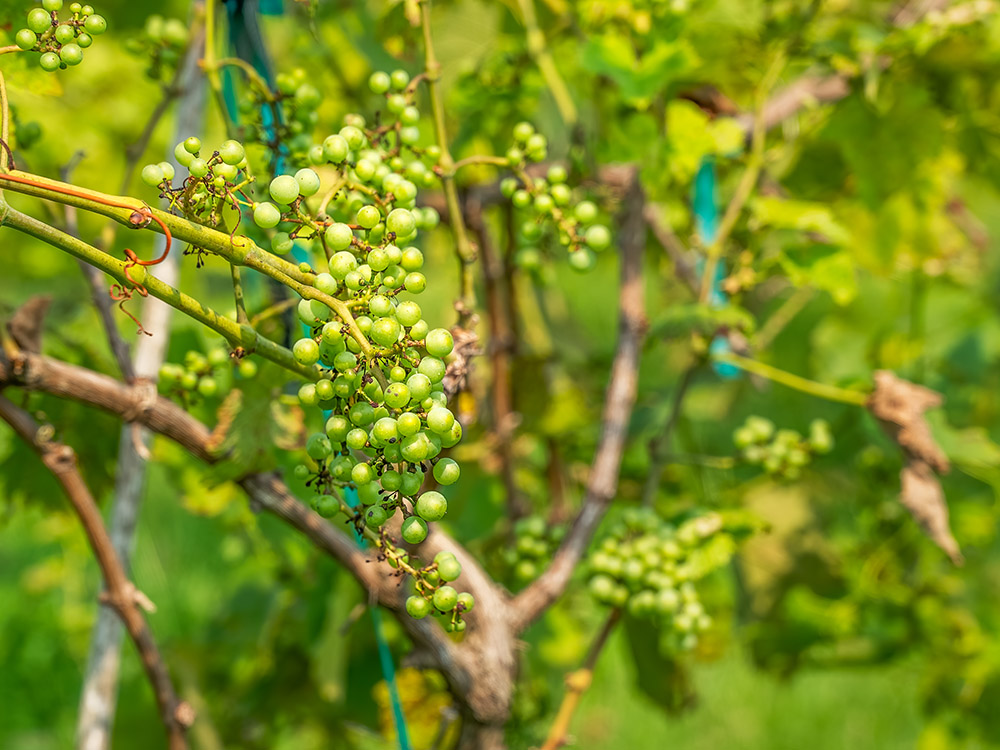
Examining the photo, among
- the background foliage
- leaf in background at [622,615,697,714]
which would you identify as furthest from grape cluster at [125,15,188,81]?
leaf in background at [622,615,697,714]

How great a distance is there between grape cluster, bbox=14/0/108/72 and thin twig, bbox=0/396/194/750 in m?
0.45

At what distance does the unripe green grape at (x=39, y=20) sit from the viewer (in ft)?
1.93

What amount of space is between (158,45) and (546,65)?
514 millimetres

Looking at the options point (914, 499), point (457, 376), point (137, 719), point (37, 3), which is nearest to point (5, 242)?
point (137, 719)

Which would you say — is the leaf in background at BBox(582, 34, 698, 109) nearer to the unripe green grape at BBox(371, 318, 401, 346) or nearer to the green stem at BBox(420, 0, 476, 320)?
the green stem at BBox(420, 0, 476, 320)

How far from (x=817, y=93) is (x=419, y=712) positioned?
114 centimetres

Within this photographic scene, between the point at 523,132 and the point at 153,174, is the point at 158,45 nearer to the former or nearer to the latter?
the point at 523,132

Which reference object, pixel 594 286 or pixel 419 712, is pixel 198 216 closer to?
pixel 419 712

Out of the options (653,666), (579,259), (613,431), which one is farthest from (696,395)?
(579,259)

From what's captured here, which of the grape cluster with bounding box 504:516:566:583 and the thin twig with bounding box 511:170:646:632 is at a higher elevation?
the thin twig with bounding box 511:170:646:632

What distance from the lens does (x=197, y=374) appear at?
979 mm

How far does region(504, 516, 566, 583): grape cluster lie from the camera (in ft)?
3.91

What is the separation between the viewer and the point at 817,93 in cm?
150

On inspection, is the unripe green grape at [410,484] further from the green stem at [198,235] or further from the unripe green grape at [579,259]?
the unripe green grape at [579,259]
